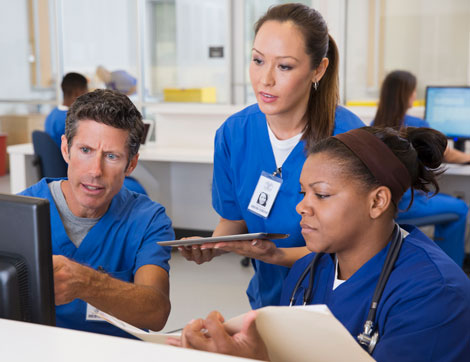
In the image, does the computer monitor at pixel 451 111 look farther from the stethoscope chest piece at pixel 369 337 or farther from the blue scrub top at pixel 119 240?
the stethoscope chest piece at pixel 369 337

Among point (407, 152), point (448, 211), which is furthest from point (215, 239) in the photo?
A: point (448, 211)

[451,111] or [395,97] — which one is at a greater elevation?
[395,97]

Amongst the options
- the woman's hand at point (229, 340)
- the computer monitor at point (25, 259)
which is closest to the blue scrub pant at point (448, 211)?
the woman's hand at point (229, 340)

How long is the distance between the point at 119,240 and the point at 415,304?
710 mm

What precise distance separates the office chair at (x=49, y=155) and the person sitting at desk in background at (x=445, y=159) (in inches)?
75.8

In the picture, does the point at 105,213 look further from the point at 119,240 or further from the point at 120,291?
the point at 120,291

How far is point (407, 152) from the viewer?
124cm

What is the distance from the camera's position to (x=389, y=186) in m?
1.19

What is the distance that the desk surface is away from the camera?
0.65 m

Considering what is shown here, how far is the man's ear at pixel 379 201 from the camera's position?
1180 mm

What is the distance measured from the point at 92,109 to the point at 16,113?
632cm

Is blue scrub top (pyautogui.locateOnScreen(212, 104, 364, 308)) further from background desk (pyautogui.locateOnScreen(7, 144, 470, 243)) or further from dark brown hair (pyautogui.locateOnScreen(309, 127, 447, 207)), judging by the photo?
background desk (pyautogui.locateOnScreen(7, 144, 470, 243))

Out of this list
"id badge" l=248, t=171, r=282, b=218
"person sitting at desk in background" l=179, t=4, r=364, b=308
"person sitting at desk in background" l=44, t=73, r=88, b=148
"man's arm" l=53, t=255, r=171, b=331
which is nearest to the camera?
"man's arm" l=53, t=255, r=171, b=331

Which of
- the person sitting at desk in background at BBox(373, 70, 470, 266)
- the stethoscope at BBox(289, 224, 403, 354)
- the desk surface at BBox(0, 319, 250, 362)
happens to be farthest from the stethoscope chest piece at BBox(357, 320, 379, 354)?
the person sitting at desk in background at BBox(373, 70, 470, 266)
